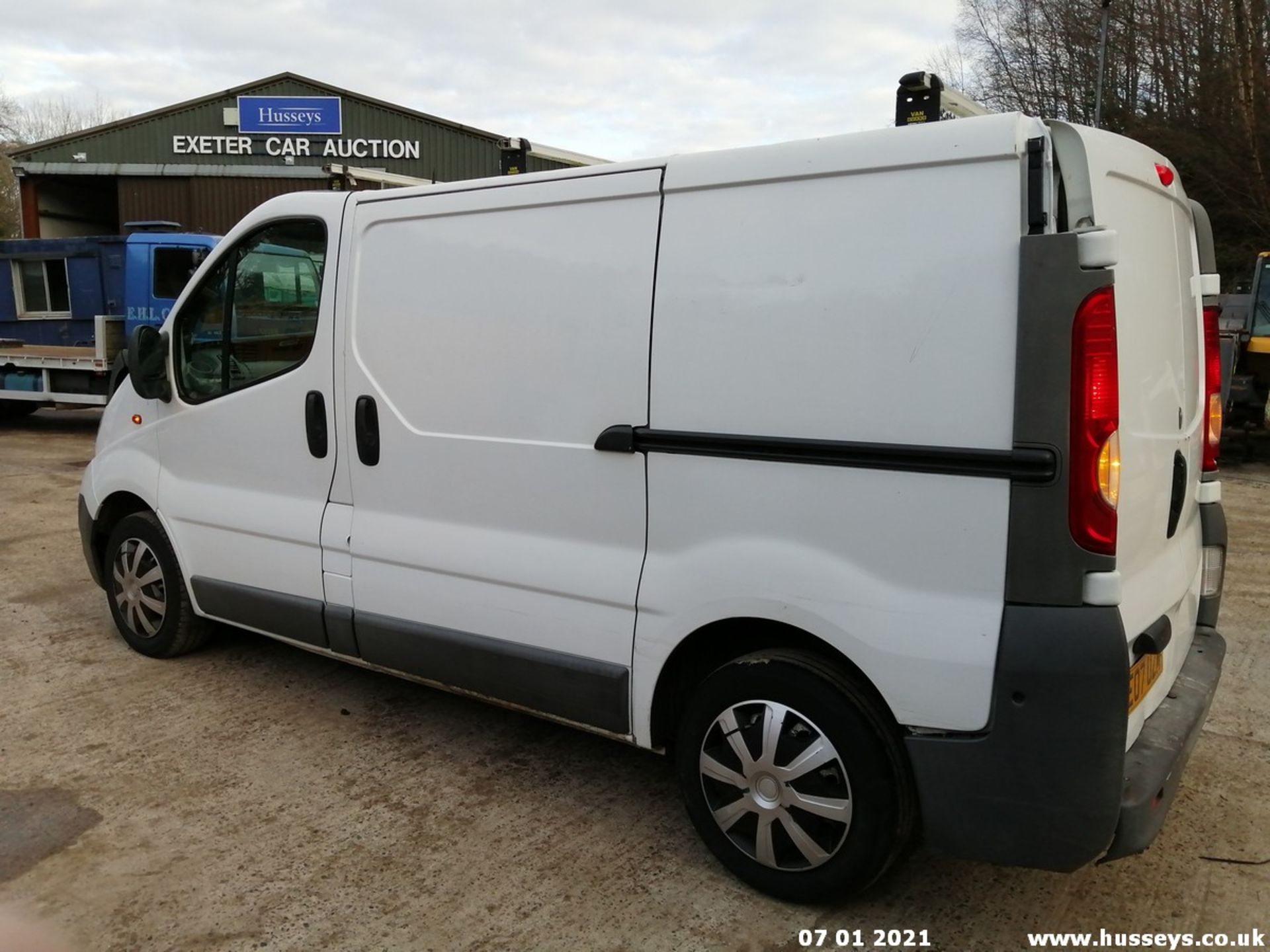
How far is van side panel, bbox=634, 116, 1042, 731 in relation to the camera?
94.3 inches

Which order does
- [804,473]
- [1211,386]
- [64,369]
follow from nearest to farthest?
[804,473]
[1211,386]
[64,369]

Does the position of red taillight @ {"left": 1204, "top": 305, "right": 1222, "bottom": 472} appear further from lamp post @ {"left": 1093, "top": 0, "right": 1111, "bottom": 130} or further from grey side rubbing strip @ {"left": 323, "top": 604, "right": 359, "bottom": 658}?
lamp post @ {"left": 1093, "top": 0, "right": 1111, "bottom": 130}

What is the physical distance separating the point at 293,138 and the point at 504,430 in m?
26.0

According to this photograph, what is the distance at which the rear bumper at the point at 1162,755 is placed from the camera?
7.98 ft

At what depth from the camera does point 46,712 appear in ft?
14.1

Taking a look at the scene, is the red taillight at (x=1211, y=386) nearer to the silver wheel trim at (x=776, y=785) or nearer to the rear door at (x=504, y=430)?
the silver wheel trim at (x=776, y=785)

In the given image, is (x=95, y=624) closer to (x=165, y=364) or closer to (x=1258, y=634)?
(x=165, y=364)

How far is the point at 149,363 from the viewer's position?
447 centimetres

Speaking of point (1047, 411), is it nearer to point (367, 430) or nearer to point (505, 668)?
point (505, 668)

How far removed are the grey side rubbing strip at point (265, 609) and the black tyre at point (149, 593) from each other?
0.71ft

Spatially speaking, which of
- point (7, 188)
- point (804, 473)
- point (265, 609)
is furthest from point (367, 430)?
point (7, 188)

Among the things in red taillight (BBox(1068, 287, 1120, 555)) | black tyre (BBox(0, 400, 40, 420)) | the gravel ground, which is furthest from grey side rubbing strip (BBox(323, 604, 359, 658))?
black tyre (BBox(0, 400, 40, 420))

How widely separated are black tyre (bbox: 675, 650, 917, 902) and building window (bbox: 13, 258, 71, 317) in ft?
46.5

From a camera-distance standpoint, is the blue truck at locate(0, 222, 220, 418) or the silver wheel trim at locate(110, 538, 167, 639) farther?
the blue truck at locate(0, 222, 220, 418)
